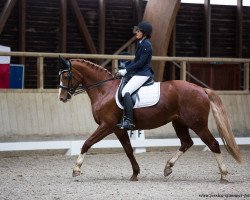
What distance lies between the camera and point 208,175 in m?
9.95

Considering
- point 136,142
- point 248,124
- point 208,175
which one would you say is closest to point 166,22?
point 248,124

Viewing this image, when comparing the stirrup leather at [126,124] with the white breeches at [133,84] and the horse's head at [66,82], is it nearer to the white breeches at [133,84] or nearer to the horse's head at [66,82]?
the white breeches at [133,84]

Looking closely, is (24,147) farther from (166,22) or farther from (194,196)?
(166,22)

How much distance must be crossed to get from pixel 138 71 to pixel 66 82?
1.11 meters

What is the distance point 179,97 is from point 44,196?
281 centimetres

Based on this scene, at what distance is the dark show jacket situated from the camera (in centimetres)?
927

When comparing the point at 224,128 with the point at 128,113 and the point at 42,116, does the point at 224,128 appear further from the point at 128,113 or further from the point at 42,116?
the point at 42,116

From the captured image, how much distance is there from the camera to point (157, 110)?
9.48 m

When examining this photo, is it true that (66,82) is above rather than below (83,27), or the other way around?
below

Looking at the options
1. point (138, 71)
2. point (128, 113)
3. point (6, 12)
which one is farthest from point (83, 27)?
point (128, 113)

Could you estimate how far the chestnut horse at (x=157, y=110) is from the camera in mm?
9281

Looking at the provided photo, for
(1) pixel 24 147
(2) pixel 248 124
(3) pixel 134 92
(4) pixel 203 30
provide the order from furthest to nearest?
(4) pixel 203 30 < (2) pixel 248 124 < (1) pixel 24 147 < (3) pixel 134 92

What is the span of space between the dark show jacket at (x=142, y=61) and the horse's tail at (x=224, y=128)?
988mm

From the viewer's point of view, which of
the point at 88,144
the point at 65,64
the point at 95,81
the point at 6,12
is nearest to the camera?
the point at 88,144
